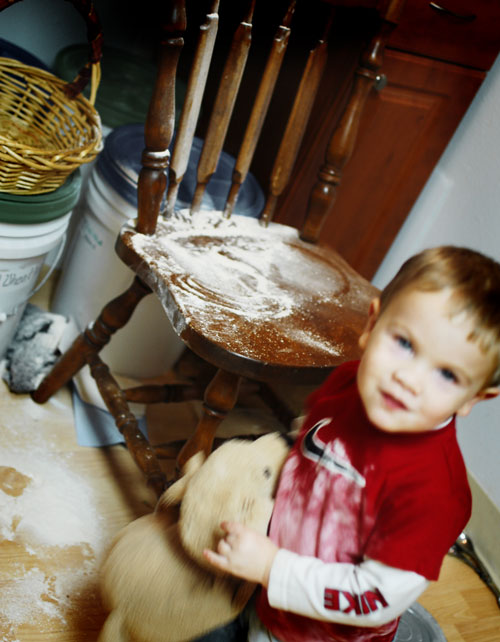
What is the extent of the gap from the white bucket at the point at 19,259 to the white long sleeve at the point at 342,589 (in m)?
0.67

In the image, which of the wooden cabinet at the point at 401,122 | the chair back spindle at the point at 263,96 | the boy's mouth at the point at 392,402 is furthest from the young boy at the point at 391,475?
the wooden cabinet at the point at 401,122

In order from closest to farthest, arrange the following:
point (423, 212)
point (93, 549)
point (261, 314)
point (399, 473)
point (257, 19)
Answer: point (399, 473), point (261, 314), point (93, 549), point (257, 19), point (423, 212)

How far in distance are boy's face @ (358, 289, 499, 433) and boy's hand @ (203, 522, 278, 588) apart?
0.17m

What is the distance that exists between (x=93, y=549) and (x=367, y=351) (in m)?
0.62

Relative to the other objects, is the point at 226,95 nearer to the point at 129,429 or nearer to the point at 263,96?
the point at 263,96

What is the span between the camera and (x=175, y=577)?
62 cm

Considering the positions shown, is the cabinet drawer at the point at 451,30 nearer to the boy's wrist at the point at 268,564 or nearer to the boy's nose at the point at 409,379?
the boy's nose at the point at 409,379

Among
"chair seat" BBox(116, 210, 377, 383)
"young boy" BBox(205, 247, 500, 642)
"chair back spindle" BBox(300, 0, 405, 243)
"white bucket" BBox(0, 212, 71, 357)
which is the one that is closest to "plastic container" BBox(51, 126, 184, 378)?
"white bucket" BBox(0, 212, 71, 357)

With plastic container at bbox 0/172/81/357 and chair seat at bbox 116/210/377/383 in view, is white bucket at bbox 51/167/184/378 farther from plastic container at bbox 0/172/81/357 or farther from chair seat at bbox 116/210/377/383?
chair seat at bbox 116/210/377/383

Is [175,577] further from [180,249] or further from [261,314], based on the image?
[180,249]

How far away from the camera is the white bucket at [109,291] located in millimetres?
1168

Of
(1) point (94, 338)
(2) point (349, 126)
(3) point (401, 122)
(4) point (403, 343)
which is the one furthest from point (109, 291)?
(4) point (403, 343)

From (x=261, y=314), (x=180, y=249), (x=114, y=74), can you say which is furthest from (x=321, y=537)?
(x=114, y=74)

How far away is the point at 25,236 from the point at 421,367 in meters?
0.72
